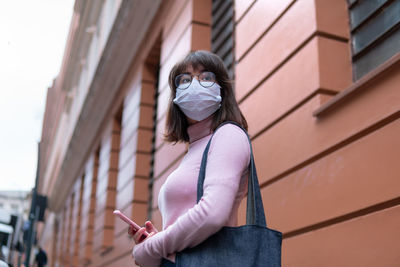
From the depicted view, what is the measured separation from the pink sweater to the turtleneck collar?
0.07 metres

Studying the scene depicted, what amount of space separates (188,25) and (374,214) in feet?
15.5

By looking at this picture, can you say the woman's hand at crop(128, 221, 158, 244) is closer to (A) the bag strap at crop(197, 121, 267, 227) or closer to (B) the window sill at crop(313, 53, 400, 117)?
(A) the bag strap at crop(197, 121, 267, 227)

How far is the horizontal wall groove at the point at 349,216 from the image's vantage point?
291 cm

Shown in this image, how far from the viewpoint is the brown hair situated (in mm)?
2240

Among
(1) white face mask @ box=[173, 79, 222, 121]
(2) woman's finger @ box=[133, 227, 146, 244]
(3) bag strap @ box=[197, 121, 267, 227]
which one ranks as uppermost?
(1) white face mask @ box=[173, 79, 222, 121]

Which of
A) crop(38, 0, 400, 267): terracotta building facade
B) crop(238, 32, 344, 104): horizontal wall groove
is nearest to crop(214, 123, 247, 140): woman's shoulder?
crop(38, 0, 400, 267): terracotta building facade

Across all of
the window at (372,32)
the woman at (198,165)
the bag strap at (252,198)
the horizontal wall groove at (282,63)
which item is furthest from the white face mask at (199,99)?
the horizontal wall groove at (282,63)

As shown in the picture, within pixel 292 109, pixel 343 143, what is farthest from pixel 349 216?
pixel 292 109

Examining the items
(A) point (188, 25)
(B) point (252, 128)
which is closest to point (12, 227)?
(A) point (188, 25)

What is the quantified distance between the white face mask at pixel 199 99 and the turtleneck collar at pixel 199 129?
0.02 m

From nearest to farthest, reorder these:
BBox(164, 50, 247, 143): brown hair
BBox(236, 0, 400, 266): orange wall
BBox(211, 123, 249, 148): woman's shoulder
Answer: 1. BBox(211, 123, 249, 148): woman's shoulder
2. BBox(164, 50, 247, 143): brown hair
3. BBox(236, 0, 400, 266): orange wall

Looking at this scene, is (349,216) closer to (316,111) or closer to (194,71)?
(316,111)

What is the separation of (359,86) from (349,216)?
84cm

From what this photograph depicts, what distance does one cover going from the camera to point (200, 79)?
2291mm
